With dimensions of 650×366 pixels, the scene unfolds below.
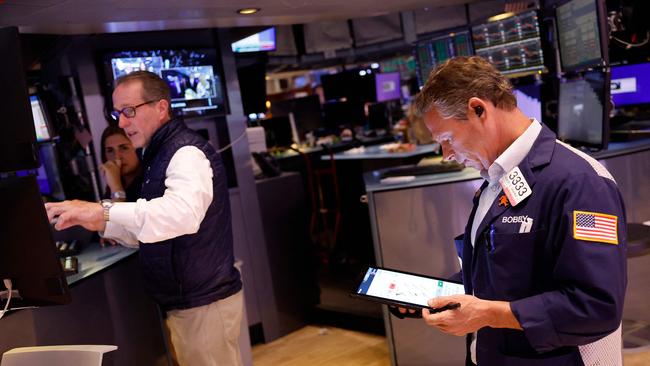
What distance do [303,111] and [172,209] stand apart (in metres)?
7.40

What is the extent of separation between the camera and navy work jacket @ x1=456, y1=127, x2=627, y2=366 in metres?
1.30

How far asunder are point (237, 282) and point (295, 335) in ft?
7.52

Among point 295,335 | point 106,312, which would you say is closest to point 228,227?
point 106,312

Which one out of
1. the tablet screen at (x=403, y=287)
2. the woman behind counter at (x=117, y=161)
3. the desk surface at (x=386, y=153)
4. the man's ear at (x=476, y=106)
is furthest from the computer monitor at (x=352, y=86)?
the man's ear at (x=476, y=106)

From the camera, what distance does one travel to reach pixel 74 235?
3490 mm

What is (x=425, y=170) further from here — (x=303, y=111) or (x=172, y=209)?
(x=303, y=111)

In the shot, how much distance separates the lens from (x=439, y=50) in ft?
16.4

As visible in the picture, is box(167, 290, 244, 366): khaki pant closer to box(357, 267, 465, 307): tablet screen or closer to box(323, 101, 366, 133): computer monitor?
box(357, 267, 465, 307): tablet screen

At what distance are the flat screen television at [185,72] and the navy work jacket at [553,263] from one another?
314cm

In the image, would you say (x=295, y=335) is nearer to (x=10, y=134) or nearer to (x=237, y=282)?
(x=237, y=282)

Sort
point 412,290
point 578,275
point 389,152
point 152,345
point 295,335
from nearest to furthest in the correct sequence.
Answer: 1. point 578,275
2. point 412,290
3. point 152,345
4. point 295,335
5. point 389,152

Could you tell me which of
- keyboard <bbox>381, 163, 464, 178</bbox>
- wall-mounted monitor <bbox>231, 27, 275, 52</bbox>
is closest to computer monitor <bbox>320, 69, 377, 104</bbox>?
wall-mounted monitor <bbox>231, 27, 275, 52</bbox>

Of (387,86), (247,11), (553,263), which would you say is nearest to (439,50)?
(247,11)

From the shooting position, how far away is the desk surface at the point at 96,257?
106 inches
